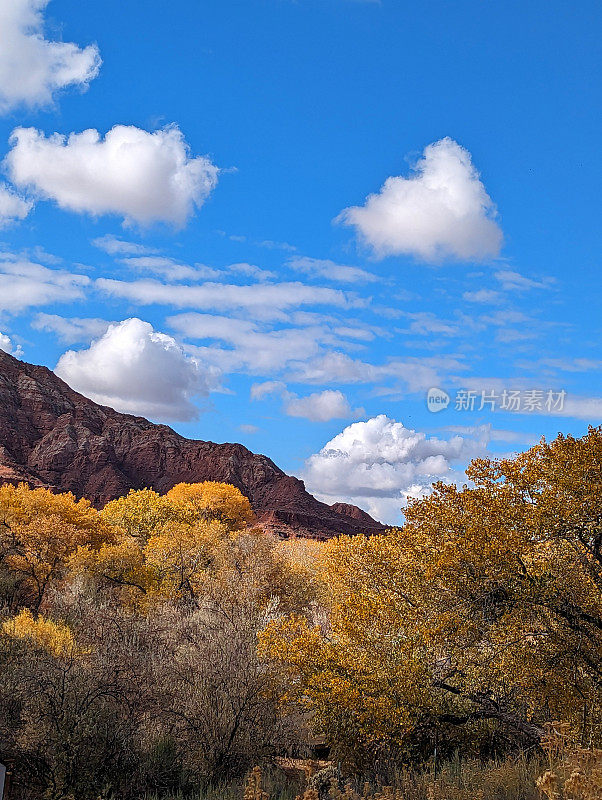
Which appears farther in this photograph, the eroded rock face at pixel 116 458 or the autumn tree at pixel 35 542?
the eroded rock face at pixel 116 458

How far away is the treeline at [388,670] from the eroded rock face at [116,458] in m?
97.1

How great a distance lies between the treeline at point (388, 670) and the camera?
→ 1205 centimetres

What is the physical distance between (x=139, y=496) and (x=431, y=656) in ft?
153

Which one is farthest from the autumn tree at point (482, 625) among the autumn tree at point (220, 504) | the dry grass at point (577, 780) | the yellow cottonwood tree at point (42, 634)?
the autumn tree at point (220, 504)

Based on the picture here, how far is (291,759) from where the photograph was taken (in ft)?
57.2

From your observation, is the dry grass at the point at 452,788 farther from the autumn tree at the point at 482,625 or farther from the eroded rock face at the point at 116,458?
the eroded rock face at the point at 116,458

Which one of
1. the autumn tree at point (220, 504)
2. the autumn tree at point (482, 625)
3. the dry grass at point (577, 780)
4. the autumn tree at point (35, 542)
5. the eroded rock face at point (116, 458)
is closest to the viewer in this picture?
the dry grass at point (577, 780)

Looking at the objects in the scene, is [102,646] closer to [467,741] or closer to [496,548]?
[467,741]

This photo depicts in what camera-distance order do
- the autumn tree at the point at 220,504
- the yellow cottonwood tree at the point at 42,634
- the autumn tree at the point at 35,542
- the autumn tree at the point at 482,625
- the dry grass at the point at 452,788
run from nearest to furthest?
the dry grass at the point at 452,788
the autumn tree at the point at 482,625
the yellow cottonwood tree at the point at 42,634
the autumn tree at the point at 35,542
the autumn tree at the point at 220,504

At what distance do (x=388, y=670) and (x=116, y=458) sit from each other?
443 feet

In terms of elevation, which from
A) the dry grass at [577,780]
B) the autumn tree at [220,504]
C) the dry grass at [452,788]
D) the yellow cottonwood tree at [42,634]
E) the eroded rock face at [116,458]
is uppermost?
the eroded rock face at [116,458]

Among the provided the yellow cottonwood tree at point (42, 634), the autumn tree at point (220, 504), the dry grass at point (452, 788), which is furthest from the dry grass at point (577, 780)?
the autumn tree at point (220, 504)

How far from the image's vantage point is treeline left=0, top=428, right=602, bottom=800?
12.0 meters

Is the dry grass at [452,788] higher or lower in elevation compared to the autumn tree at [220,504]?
lower
